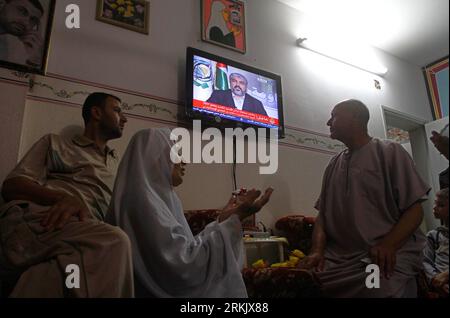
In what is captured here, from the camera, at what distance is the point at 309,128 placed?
2.72 metres

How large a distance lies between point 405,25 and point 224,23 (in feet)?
5.35

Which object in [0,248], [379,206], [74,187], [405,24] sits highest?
[405,24]

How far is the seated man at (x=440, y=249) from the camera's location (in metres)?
0.65

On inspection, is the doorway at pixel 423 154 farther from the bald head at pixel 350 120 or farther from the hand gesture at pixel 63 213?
the hand gesture at pixel 63 213

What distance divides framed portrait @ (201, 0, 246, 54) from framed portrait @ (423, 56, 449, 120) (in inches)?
78.8

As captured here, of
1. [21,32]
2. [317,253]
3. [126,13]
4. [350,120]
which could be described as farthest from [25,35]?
[317,253]

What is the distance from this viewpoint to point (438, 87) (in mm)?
670

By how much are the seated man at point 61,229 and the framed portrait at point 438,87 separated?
839 millimetres

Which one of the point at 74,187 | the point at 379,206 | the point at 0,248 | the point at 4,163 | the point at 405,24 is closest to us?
the point at 0,248
